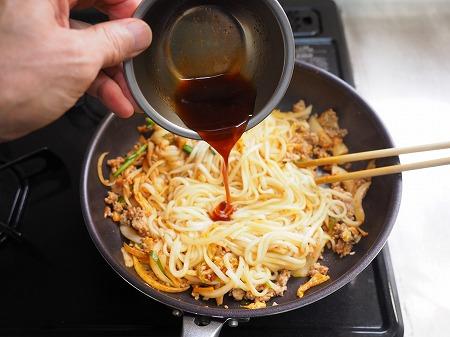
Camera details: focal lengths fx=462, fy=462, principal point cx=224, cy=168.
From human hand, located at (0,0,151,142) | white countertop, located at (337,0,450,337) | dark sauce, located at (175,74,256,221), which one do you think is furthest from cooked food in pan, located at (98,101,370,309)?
human hand, located at (0,0,151,142)

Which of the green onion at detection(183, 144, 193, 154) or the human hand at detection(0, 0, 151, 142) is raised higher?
the human hand at detection(0, 0, 151, 142)

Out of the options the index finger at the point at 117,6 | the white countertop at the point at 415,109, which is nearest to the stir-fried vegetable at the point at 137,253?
the index finger at the point at 117,6

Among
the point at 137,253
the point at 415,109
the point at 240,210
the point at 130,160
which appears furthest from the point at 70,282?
the point at 415,109

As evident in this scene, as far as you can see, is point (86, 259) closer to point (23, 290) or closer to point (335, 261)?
point (23, 290)

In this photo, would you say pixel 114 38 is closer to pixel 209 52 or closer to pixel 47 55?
pixel 47 55

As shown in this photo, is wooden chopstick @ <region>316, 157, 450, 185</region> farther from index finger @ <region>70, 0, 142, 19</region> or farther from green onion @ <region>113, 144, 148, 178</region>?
index finger @ <region>70, 0, 142, 19</region>

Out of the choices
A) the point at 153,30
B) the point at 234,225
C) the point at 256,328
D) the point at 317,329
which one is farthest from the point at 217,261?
the point at 153,30

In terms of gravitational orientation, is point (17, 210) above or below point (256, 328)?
above
